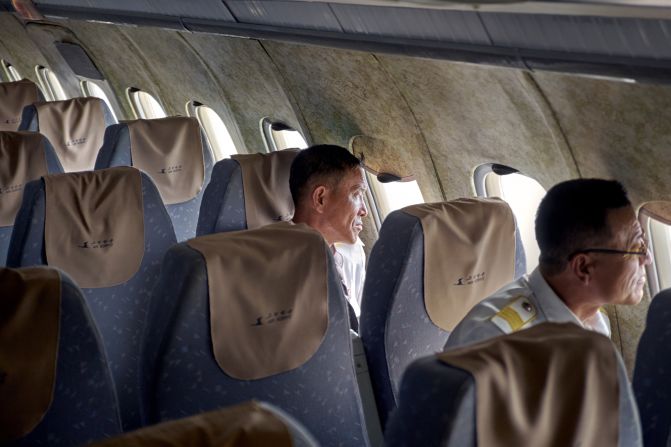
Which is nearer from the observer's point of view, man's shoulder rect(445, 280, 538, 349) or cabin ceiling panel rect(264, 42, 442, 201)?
man's shoulder rect(445, 280, 538, 349)

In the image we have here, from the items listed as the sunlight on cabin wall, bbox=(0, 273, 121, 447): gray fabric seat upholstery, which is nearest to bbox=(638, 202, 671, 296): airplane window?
the sunlight on cabin wall

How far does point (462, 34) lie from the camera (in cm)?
352

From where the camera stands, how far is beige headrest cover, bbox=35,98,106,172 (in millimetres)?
7012

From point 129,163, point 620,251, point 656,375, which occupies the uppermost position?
point 129,163

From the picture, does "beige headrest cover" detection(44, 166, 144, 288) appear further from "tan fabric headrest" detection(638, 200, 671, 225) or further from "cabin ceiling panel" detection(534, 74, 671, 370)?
"tan fabric headrest" detection(638, 200, 671, 225)

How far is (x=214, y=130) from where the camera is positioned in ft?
26.6

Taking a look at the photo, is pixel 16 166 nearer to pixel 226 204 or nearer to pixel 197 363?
pixel 226 204

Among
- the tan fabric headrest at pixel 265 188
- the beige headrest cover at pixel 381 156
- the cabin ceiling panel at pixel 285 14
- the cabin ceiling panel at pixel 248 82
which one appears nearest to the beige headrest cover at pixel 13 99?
the cabin ceiling panel at pixel 248 82

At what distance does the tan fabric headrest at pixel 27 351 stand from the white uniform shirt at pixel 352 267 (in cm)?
223

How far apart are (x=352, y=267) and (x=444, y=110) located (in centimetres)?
84

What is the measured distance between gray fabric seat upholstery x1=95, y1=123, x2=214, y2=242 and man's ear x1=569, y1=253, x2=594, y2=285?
10.2 ft

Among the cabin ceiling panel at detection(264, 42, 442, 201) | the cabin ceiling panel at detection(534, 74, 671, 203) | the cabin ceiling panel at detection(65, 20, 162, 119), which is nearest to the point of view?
the cabin ceiling panel at detection(534, 74, 671, 203)

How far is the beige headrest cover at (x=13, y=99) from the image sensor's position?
9117 millimetres

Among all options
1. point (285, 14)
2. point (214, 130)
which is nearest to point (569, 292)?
point (285, 14)
